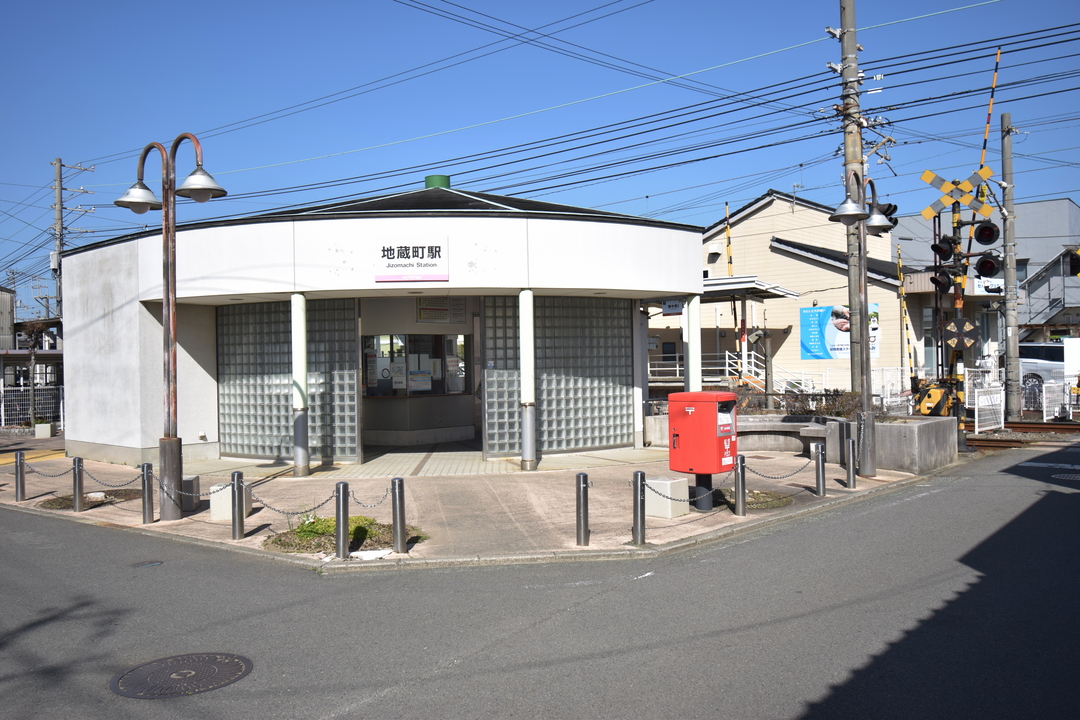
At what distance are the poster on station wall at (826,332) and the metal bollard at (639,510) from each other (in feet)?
80.2

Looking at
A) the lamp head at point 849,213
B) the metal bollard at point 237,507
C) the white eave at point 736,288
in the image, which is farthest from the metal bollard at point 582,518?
the white eave at point 736,288

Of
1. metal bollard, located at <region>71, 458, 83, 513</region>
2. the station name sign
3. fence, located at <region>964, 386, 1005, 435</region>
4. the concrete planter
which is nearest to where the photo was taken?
metal bollard, located at <region>71, 458, 83, 513</region>

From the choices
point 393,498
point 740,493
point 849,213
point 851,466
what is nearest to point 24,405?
point 393,498

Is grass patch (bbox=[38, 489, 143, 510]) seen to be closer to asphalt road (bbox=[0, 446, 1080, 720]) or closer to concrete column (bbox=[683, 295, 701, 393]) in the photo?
asphalt road (bbox=[0, 446, 1080, 720])

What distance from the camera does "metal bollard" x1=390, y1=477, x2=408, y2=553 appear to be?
29.6 ft

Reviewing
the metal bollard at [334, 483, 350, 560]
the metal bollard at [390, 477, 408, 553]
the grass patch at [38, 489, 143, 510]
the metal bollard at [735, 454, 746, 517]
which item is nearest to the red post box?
the metal bollard at [735, 454, 746, 517]

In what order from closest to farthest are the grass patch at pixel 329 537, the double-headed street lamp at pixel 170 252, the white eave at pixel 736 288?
1. the grass patch at pixel 329 537
2. the double-headed street lamp at pixel 170 252
3. the white eave at pixel 736 288

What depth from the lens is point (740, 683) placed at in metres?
5.19

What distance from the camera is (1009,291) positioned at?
24219 mm

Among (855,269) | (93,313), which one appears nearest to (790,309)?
(855,269)

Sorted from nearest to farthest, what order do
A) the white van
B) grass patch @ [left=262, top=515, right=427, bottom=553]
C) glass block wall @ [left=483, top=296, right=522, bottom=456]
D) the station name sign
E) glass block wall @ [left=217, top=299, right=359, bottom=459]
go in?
grass patch @ [left=262, top=515, right=427, bottom=553]
the station name sign
glass block wall @ [left=217, top=299, right=359, bottom=459]
glass block wall @ [left=483, top=296, right=522, bottom=456]
the white van

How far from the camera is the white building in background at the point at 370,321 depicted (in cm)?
1523

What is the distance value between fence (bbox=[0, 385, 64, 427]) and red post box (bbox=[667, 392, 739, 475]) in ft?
81.1

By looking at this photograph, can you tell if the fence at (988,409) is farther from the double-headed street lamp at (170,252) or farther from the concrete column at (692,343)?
the double-headed street lamp at (170,252)
